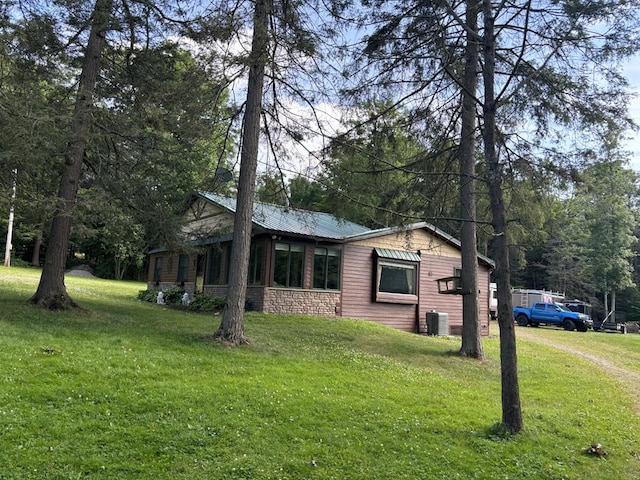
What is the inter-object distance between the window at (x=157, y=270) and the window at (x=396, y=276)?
10.8 m

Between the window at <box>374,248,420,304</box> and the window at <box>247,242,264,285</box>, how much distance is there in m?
4.30

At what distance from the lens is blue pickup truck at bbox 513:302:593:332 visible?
29.6 meters

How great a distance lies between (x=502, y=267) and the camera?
625cm

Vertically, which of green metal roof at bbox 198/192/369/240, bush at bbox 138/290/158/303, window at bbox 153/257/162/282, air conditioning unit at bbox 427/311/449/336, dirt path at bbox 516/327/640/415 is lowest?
dirt path at bbox 516/327/640/415

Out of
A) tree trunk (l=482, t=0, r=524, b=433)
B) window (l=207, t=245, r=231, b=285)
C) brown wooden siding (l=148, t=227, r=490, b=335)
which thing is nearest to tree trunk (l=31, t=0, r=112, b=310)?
brown wooden siding (l=148, t=227, r=490, b=335)

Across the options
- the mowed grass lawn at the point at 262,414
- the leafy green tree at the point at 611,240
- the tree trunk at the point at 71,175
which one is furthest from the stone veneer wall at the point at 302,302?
the leafy green tree at the point at 611,240

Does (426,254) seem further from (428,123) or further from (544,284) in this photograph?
(544,284)

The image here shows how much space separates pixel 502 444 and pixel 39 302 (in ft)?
32.0

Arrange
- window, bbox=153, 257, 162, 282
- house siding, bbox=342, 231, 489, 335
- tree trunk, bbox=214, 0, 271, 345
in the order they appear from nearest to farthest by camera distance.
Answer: tree trunk, bbox=214, 0, 271, 345 → house siding, bbox=342, 231, 489, 335 → window, bbox=153, 257, 162, 282

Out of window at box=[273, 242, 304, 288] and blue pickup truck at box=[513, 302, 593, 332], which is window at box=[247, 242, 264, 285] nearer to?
window at box=[273, 242, 304, 288]

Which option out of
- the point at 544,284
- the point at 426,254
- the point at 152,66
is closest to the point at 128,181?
the point at 152,66

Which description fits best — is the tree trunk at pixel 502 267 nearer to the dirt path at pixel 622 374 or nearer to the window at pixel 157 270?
the dirt path at pixel 622 374

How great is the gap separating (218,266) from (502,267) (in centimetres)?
1321

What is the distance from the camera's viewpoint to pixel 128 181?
12.2 metres
